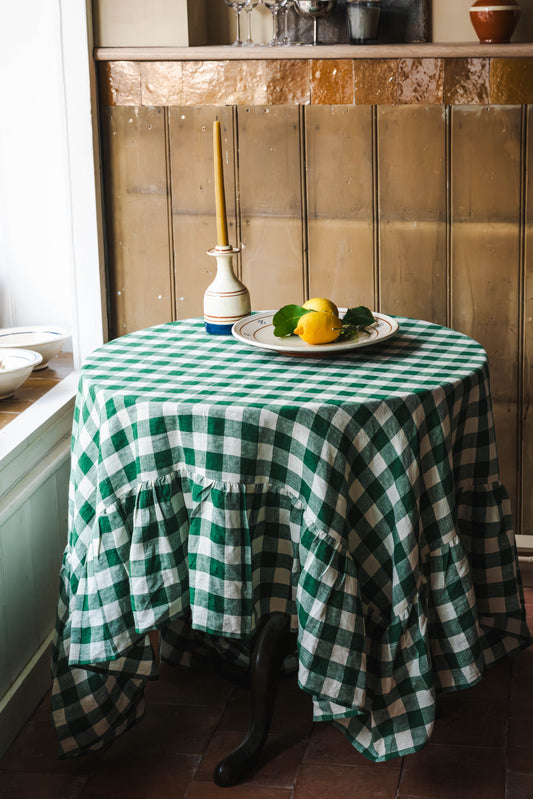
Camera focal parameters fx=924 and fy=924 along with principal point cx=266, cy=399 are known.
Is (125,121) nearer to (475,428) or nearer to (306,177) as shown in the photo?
(306,177)

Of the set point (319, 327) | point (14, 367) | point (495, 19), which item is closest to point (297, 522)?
point (319, 327)

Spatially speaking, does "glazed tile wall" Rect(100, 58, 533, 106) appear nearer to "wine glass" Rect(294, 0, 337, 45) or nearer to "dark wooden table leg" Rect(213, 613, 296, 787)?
"wine glass" Rect(294, 0, 337, 45)

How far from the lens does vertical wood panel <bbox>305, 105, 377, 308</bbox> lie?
2.33 metres

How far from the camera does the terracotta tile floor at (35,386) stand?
86.7 inches

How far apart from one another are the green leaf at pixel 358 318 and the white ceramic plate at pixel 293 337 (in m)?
0.03

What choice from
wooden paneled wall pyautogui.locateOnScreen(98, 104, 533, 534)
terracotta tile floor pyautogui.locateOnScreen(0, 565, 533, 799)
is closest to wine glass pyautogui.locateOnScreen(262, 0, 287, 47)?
wooden paneled wall pyautogui.locateOnScreen(98, 104, 533, 534)

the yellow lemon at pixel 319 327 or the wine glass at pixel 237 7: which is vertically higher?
the wine glass at pixel 237 7

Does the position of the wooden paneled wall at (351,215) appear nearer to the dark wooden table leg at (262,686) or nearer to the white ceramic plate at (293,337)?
the white ceramic plate at (293,337)

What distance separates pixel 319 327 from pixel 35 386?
957 mm

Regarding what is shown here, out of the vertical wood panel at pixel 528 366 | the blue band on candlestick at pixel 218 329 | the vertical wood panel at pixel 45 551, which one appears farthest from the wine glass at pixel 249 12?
the vertical wood panel at pixel 45 551

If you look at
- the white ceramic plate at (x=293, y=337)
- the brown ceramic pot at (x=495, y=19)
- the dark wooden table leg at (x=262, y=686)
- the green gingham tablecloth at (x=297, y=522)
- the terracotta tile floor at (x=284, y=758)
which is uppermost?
the brown ceramic pot at (x=495, y=19)

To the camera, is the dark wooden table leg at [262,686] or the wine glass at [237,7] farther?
the wine glass at [237,7]

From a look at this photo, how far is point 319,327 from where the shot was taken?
1762 mm

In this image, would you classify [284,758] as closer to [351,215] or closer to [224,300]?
[224,300]
